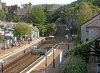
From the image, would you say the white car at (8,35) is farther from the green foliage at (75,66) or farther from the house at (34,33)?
the green foliage at (75,66)

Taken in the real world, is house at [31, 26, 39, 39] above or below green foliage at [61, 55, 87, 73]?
below

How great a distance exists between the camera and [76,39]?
61.3m

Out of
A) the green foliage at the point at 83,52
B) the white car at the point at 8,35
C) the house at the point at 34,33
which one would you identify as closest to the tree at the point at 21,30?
the white car at the point at 8,35

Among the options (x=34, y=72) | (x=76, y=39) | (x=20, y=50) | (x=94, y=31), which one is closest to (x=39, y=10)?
(x=76, y=39)

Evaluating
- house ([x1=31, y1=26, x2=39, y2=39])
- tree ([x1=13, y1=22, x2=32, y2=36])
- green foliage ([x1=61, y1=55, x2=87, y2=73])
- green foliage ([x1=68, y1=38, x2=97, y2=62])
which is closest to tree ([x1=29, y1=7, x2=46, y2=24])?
house ([x1=31, y1=26, x2=39, y2=39])

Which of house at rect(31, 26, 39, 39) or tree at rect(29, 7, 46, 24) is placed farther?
tree at rect(29, 7, 46, 24)

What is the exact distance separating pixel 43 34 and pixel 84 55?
56.5 m

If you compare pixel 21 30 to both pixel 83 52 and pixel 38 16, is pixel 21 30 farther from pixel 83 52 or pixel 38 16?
pixel 83 52

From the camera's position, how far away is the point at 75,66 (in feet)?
64.4

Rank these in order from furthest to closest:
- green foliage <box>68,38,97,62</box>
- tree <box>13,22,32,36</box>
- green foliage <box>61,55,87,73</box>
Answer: tree <box>13,22,32,36</box> < green foliage <box>68,38,97,62</box> < green foliage <box>61,55,87,73</box>

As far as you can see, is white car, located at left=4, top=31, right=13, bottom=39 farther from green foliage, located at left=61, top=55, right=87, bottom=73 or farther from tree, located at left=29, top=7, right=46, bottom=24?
green foliage, located at left=61, top=55, right=87, bottom=73

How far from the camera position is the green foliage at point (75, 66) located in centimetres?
1913

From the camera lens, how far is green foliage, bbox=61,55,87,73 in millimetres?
19127

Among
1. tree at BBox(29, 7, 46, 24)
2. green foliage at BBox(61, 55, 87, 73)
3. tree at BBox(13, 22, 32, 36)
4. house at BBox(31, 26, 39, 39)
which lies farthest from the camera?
tree at BBox(29, 7, 46, 24)
